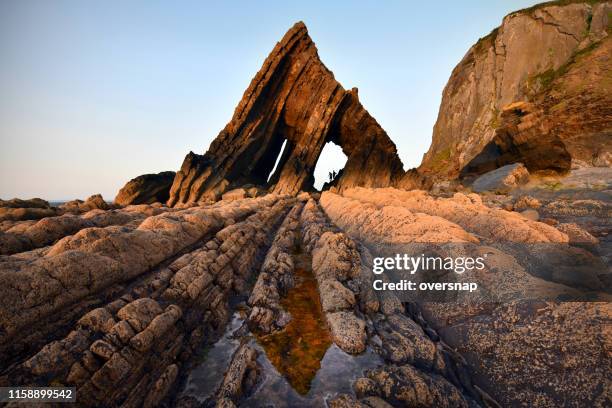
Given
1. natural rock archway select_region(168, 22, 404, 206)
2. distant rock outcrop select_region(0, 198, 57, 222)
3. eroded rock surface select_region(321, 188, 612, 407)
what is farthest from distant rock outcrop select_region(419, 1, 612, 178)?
distant rock outcrop select_region(0, 198, 57, 222)

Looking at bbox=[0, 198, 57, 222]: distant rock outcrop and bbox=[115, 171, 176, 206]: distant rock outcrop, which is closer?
bbox=[0, 198, 57, 222]: distant rock outcrop

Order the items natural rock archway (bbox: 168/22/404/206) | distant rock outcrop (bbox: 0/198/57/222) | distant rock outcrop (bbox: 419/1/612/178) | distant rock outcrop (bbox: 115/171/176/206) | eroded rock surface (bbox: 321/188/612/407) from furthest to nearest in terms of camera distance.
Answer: natural rock archway (bbox: 168/22/404/206) → distant rock outcrop (bbox: 115/171/176/206) → distant rock outcrop (bbox: 419/1/612/178) → distant rock outcrop (bbox: 0/198/57/222) → eroded rock surface (bbox: 321/188/612/407)

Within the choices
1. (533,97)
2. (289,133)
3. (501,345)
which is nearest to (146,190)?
(289,133)

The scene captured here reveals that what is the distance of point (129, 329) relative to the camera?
512 centimetres

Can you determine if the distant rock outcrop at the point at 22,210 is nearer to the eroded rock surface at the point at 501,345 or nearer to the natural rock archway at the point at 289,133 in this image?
the eroded rock surface at the point at 501,345

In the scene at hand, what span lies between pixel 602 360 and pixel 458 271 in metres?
3.50

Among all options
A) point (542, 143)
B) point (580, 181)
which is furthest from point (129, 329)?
point (542, 143)

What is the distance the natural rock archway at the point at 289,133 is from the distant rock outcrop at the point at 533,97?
1800 cm

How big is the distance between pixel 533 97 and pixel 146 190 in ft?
226

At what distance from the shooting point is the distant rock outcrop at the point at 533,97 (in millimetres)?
30734

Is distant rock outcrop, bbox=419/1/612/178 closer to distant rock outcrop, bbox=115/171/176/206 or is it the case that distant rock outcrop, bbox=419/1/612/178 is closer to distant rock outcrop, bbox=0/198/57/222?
distant rock outcrop, bbox=0/198/57/222

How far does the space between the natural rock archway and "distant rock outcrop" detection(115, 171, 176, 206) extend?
4.21m

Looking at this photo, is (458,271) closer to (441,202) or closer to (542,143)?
(441,202)

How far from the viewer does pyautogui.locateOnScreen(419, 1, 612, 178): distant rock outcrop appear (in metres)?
30.7
